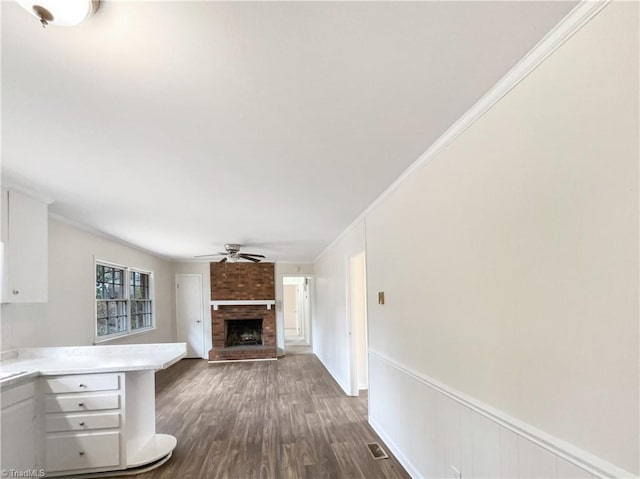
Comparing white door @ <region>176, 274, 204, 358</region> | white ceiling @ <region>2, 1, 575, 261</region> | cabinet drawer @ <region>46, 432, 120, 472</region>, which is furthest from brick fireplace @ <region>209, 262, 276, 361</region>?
white ceiling @ <region>2, 1, 575, 261</region>

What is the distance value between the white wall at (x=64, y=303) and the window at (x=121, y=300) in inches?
8.2

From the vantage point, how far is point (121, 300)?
245 inches

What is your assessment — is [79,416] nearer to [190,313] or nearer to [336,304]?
[336,304]

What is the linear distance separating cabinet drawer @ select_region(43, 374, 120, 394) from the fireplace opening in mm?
5960

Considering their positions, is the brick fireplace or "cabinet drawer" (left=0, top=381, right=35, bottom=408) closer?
"cabinet drawer" (left=0, top=381, right=35, bottom=408)

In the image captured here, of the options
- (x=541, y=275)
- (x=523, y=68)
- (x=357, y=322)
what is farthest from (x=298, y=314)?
(x=523, y=68)

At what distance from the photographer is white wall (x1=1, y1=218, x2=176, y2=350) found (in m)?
3.50

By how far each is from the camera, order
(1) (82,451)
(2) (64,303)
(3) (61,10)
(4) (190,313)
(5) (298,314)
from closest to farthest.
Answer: (3) (61,10) → (1) (82,451) → (2) (64,303) → (4) (190,313) → (5) (298,314)

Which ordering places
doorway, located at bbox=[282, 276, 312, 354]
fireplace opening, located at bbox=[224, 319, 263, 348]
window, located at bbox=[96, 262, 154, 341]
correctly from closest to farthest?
1. window, located at bbox=[96, 262, 154, 341]
2. fireplace opening, located at bbox=[224, 319, 263, 348]
3. doorway, located at bbox=[282, 276, 312, 354]

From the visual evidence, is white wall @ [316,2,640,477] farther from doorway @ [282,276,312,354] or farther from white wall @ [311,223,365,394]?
doorway @ [282,276,312,354]

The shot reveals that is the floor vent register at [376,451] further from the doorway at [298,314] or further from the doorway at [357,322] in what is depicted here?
the doorway at [298,314]

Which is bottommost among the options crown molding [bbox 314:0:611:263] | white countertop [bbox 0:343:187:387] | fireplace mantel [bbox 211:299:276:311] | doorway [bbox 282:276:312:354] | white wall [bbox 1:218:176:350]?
doorway [bbox 282:276:312:354]

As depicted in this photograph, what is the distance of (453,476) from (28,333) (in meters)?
3.94

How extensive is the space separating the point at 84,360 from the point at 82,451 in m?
0.78
